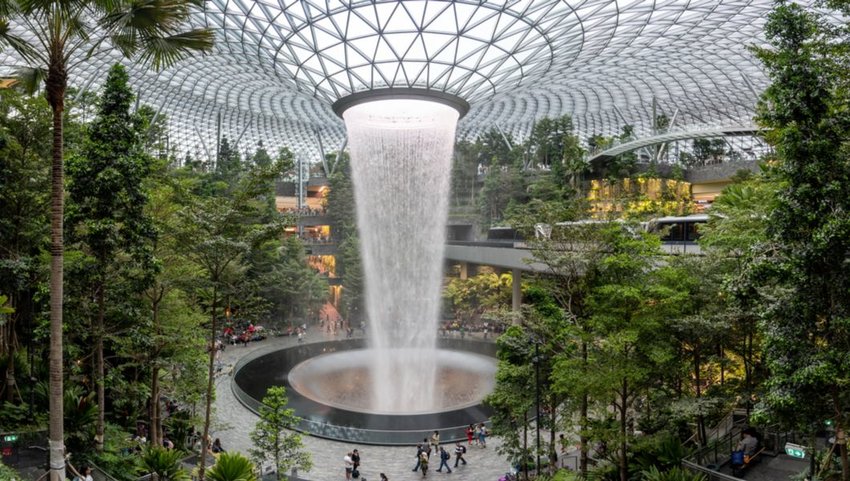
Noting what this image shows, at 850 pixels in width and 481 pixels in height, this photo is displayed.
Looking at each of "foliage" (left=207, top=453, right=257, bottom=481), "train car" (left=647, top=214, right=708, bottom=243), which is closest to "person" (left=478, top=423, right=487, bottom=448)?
"train car" (left=647, top=214, right=708, bottom=243)

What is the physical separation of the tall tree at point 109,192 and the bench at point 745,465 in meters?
17.7

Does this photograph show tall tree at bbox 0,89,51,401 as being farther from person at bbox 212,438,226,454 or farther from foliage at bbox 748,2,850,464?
foliage at bbox 748,2,850,464

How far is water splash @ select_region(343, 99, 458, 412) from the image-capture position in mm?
39500

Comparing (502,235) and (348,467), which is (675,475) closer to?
(348,467)

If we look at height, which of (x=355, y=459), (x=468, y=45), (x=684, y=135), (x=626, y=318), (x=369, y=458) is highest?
(x=468, y=45)

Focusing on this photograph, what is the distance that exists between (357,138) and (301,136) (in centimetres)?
7025

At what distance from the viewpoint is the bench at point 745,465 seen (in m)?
14.6

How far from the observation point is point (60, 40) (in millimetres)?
8914

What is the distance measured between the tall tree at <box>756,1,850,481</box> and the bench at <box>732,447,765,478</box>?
6.57m

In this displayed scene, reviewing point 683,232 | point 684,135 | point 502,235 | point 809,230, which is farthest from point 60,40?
point 684,135

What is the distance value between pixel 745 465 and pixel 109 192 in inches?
774

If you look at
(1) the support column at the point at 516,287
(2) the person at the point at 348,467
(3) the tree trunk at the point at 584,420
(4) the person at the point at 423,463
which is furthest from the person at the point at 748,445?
(1) the support column at the point at 516,287

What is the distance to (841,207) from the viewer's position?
8398 millimetres

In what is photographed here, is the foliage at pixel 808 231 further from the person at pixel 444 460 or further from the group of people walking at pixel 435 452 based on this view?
the group of people walking at pixel 435 452
